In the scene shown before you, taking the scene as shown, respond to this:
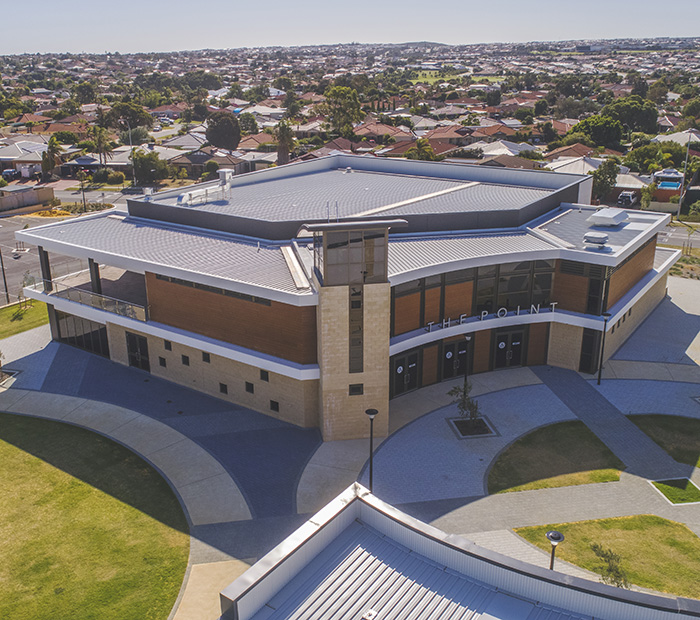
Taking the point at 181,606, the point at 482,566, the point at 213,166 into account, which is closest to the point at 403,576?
the point at 482,566

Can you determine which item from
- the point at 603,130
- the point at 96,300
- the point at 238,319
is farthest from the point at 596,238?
the point at 603,130

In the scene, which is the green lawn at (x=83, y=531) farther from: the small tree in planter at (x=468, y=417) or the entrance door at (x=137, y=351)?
the small tree in planter at (x=468, y=417)

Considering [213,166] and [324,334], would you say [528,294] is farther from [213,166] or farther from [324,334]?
[213,166]

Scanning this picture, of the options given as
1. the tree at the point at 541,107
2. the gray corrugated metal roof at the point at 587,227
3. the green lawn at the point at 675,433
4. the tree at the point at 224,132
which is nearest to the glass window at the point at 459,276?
the gray corrugated metal roof at the point at 587,227

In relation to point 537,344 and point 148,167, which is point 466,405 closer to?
point 537,344

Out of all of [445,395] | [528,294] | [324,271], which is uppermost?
[324,271]
